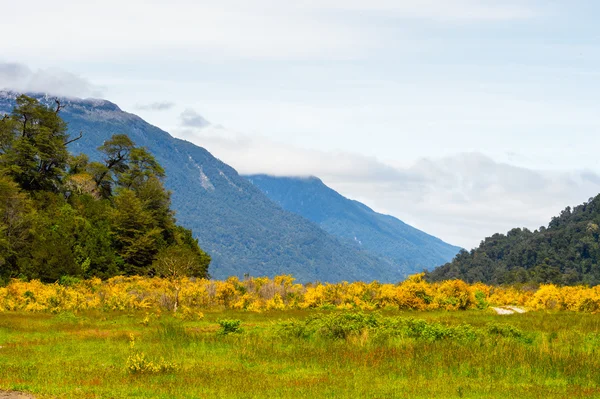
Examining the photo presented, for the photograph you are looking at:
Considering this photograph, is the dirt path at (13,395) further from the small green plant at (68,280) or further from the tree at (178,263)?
the small green plant at (68,280)

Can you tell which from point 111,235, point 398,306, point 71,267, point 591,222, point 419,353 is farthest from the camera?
point 591,222

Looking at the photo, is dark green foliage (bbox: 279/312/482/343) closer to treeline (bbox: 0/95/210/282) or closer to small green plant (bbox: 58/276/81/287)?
treeline (bbox: 0/95/210/282)

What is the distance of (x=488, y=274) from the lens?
136500 millimetres

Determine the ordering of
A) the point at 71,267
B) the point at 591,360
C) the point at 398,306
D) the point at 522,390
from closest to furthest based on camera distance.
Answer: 1. the point at 522,390
2. the point at 591,360
3. the point at 398,306
4. the point at 71,267

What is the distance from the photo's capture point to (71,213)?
69.1 meters

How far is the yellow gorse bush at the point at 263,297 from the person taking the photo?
146ft

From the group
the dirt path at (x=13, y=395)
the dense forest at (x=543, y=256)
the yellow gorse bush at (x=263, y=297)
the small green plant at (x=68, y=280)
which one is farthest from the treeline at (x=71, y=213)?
the dense forest at (x=543, y=256)

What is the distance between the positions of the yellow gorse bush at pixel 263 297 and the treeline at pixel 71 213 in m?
9.04

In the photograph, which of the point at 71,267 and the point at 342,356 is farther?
the point at 71,267

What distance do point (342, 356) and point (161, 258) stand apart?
4552 cm

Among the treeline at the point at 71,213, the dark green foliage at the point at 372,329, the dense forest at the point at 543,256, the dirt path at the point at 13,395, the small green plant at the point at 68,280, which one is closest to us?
the dirt path at the point at 13,395

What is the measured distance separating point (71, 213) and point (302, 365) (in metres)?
53.0

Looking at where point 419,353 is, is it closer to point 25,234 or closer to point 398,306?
point 398,306

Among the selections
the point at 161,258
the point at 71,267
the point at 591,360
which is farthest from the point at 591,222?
the point at 591,360
